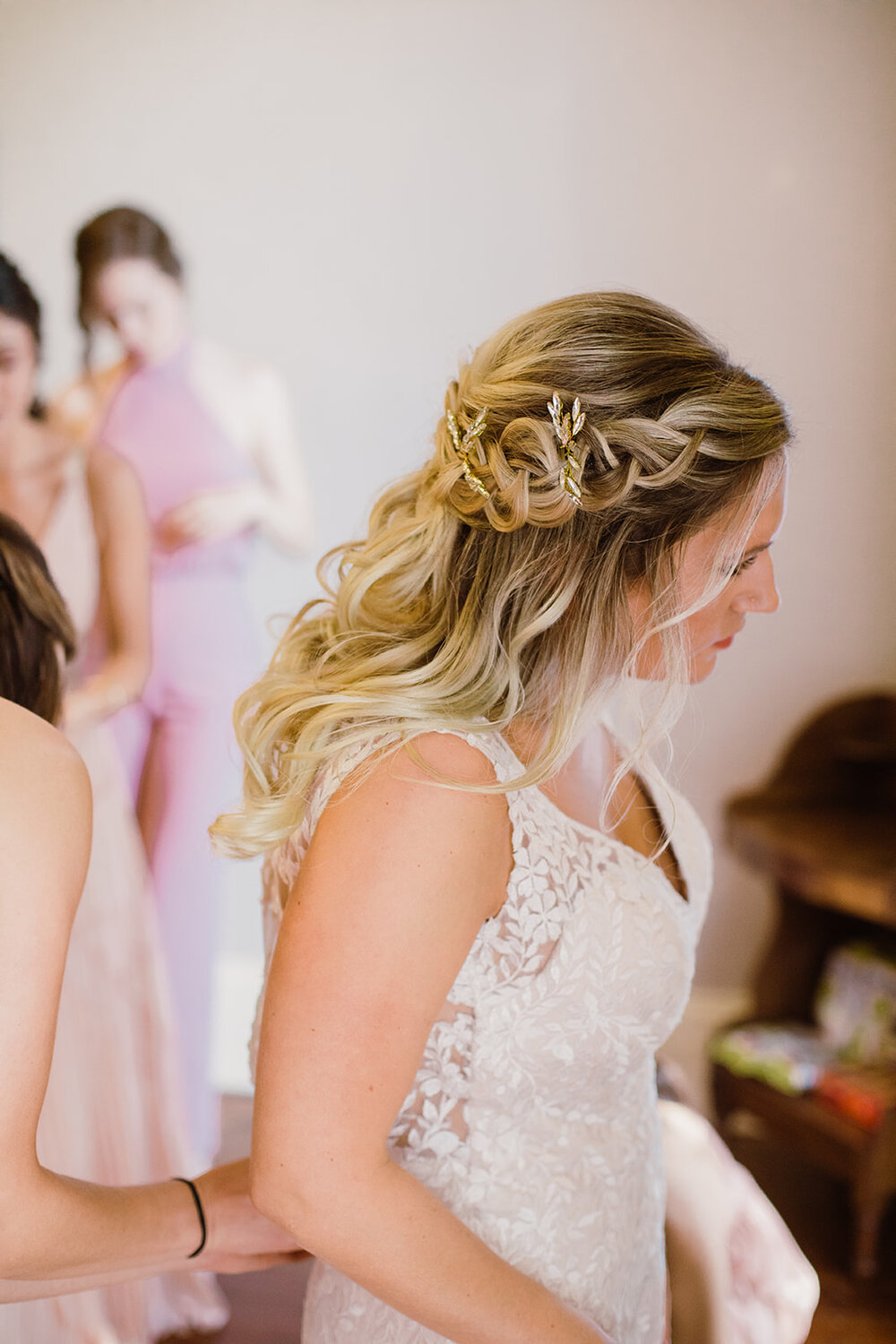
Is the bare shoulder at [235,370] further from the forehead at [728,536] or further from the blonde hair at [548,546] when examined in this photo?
the forehead at [728,536]

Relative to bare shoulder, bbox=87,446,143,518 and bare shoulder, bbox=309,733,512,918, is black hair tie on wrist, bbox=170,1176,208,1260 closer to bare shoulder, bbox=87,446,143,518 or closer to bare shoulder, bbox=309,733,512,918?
bare shoulder, bbox=309,733,512,918

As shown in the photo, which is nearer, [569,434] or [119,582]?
[569,434]

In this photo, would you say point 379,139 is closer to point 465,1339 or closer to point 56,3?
point 56,3

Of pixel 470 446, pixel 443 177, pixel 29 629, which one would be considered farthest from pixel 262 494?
pixel 470 446

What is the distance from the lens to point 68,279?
1965 millimetres

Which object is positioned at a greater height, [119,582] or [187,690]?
[119,582]

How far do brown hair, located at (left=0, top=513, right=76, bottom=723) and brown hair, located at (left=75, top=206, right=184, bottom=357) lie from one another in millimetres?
822

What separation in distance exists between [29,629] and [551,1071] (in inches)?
30.3

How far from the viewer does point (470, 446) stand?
3.03ft

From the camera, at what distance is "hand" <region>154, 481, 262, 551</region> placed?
202cm

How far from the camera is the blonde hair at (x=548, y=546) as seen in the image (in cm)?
86

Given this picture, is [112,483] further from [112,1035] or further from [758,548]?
[758,548]

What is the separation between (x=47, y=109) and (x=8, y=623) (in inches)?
50.4

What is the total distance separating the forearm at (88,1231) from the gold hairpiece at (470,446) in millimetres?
639
